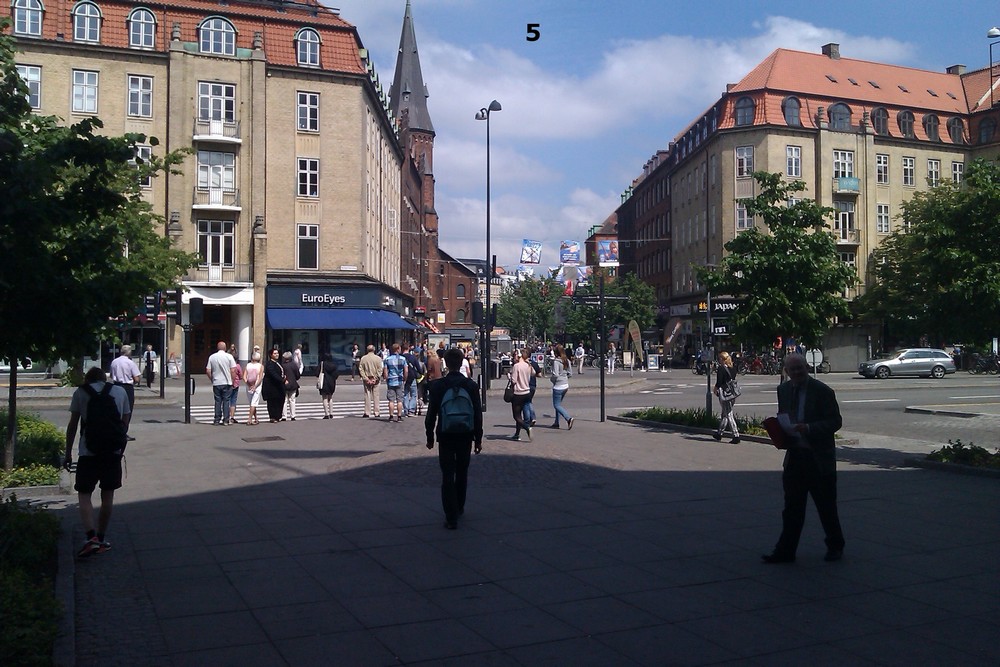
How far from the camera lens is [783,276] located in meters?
17.1

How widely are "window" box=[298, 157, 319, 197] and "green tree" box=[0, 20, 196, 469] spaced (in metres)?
36.6

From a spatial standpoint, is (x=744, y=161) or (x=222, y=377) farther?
(x=744, y=161)

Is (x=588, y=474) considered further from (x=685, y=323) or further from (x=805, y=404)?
(x=685, y=323)

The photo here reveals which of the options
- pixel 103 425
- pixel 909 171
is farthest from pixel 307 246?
pixel 909 171

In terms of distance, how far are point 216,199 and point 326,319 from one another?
25.3 ft

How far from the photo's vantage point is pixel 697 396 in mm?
31172

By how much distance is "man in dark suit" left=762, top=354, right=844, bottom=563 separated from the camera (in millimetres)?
7082

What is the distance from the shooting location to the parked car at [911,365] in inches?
1711

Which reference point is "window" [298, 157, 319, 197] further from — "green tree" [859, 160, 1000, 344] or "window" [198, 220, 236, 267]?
"green tree" [859, 160, 1000, 344]

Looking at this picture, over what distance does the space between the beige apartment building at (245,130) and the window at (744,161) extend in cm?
2327

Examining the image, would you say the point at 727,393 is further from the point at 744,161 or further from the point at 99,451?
the point at 744,161

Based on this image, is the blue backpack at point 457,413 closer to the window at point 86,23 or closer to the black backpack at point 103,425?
the black backpack at point 103,425

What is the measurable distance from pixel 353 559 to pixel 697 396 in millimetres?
25305

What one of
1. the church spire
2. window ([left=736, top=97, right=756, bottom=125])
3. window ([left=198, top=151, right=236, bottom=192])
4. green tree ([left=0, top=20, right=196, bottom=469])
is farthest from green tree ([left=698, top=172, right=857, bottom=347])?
the church spire
